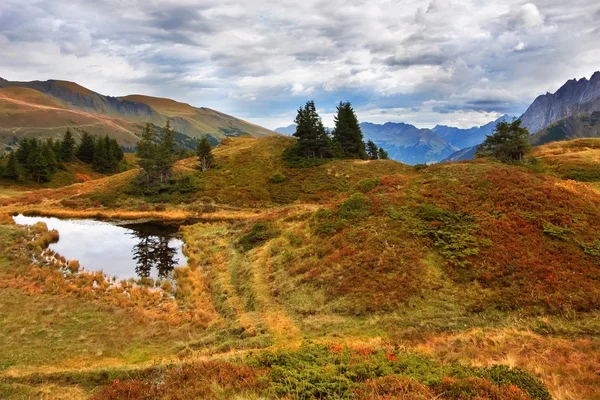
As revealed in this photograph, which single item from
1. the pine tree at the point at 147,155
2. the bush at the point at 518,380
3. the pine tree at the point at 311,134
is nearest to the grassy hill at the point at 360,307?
the bush at the point at 518,380

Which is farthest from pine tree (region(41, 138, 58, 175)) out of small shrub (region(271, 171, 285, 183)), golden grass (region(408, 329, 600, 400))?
golden grass (region(408, 329, 600, 400))

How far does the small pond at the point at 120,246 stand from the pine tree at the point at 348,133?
→ 4721 centimetres

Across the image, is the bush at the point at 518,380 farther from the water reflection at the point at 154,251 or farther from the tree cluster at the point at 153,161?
the tree cluster at the point at 153,161

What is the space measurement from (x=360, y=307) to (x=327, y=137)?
6109 cm

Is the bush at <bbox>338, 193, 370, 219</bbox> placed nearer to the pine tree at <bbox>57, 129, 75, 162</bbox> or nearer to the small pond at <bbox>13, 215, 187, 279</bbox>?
the small pond at <bbox>13, 215, 187, 279</bbox>

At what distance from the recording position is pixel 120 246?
41.0 meters

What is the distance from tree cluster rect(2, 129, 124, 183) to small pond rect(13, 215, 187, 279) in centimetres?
4212

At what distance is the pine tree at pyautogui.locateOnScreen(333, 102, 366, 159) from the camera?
82.9 meters

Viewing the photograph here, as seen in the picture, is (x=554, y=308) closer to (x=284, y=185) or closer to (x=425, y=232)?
(x=425, y=232)

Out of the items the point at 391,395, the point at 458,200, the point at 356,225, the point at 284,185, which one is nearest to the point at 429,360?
the point at 391,395

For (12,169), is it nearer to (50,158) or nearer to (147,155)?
(50,158)

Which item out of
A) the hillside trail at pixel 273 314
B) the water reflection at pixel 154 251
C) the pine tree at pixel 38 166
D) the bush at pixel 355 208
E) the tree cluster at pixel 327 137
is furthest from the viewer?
the pine tree at pixel 38 166

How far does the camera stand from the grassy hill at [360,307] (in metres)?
11.4

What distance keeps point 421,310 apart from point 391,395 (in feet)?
35.7
